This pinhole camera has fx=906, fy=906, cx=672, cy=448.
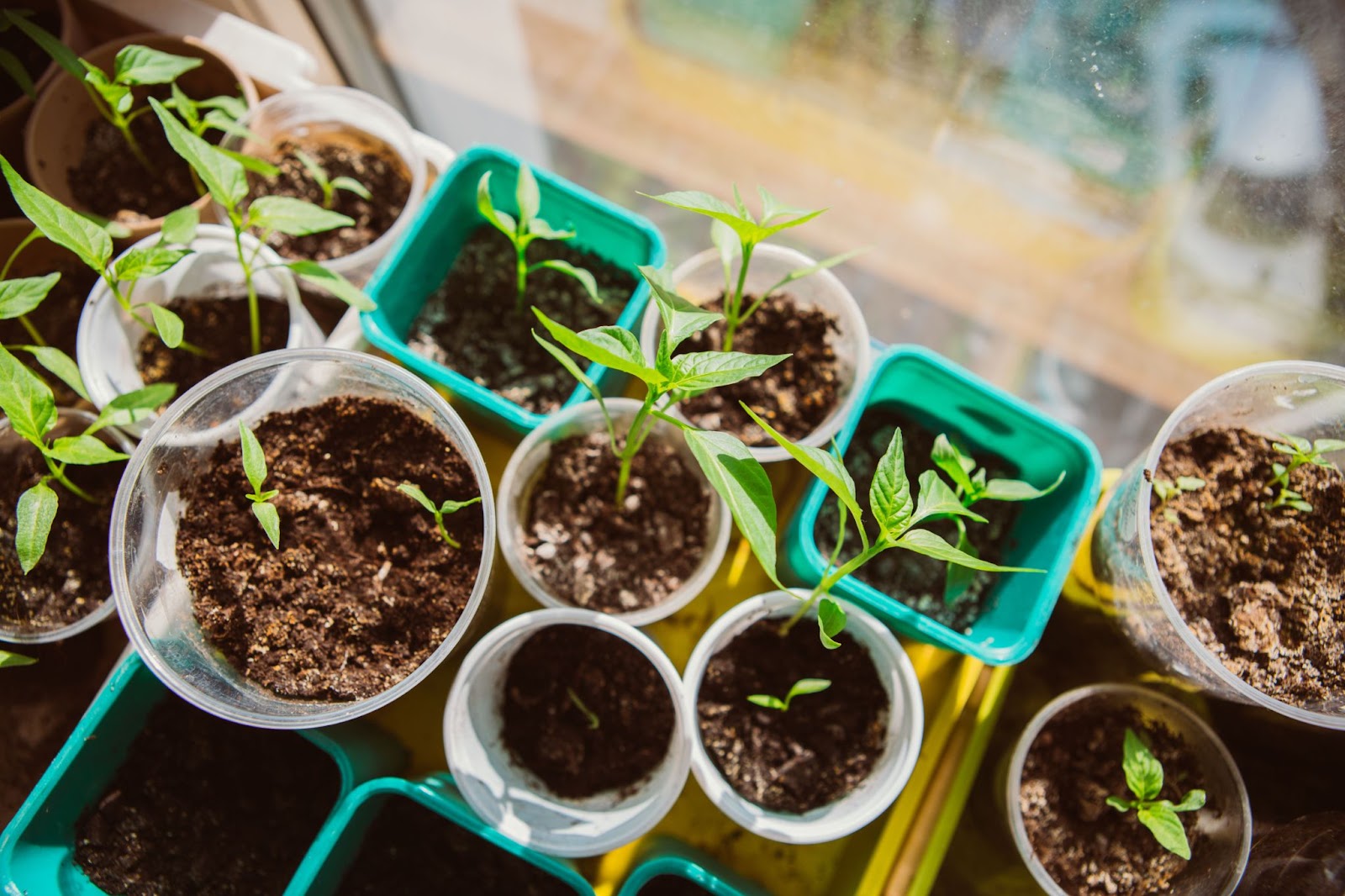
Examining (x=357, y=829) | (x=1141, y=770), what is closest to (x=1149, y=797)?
(x=1141, y=770)

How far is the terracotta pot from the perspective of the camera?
117 cm

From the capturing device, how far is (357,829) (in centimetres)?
99

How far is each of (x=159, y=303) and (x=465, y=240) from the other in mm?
382

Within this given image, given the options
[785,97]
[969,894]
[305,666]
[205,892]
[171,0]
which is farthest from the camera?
[785,97]

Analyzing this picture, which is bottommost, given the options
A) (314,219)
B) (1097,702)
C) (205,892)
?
(205,892)

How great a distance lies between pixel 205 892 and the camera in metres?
1.00

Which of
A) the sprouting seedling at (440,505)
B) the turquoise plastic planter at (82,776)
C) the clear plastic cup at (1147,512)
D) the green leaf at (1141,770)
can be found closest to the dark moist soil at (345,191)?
the sprouting seedling at (440,505)

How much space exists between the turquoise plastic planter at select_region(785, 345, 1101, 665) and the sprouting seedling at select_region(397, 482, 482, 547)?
0.37 m

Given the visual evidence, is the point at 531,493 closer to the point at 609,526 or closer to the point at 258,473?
the point at 609,526

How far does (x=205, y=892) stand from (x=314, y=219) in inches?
29.2

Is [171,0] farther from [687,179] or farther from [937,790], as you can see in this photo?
[937,790]

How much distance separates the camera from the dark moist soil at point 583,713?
1.03m

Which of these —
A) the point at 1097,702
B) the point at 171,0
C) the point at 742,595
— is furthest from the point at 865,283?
the point at 171,0

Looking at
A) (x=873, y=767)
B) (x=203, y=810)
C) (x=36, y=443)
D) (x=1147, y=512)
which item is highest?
(x=1147, y=512)
